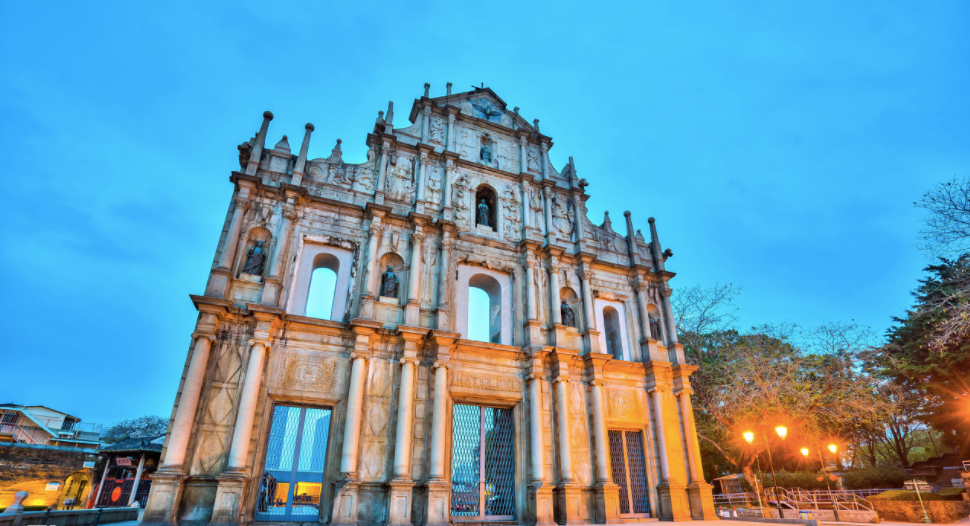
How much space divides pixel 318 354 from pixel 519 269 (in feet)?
23.3

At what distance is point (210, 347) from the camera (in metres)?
11.7

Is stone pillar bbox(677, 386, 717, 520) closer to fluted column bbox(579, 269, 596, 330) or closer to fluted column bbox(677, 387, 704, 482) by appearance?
fluted column bbox(677, 387, 704, 482)

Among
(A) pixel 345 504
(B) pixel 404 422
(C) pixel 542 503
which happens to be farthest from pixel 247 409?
(C) pixel 542 503

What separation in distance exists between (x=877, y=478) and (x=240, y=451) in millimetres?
30775

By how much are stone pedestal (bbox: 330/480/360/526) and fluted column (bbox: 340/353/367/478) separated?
288mm

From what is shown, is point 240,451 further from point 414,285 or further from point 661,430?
point 661,430

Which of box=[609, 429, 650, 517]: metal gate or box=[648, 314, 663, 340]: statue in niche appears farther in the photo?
box=[648, 314, 663, 340]: statue in niche

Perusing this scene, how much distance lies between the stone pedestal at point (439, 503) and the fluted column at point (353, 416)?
1935 mm

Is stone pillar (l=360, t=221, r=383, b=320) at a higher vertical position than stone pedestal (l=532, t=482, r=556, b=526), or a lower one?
higher

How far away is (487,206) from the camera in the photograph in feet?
60.3

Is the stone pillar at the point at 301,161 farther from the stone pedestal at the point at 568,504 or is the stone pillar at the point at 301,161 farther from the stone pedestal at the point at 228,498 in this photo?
the stone pedestal at the point at 568,504

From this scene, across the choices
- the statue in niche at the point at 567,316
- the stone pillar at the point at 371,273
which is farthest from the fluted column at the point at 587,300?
the stone pillar at the point at 371,273

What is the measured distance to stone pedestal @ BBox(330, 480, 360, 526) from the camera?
10.9 meters

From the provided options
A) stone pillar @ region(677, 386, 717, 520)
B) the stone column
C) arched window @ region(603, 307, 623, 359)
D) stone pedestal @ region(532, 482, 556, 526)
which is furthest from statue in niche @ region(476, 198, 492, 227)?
the stone column
